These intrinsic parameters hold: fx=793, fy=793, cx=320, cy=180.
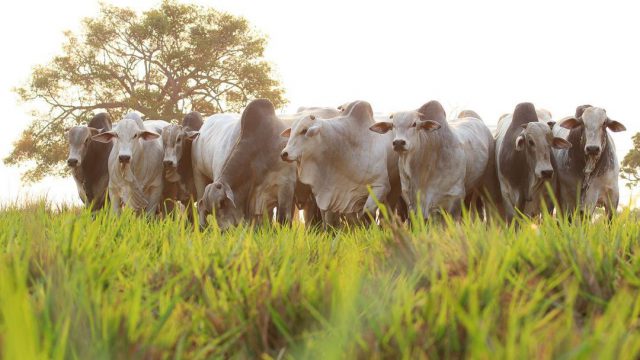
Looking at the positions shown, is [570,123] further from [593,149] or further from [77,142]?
[77,142]

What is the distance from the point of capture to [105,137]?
36.0ft

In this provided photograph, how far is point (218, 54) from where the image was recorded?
77.9 ft

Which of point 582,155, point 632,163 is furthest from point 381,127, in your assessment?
point 632,163

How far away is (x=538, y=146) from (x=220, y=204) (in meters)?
3.44

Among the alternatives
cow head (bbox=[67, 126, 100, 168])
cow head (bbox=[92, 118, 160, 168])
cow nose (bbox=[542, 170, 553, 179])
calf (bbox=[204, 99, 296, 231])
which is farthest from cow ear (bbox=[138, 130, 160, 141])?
cow nose (bbox=[542, 170, 553, 179])

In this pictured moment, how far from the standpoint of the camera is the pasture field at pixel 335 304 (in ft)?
6.31

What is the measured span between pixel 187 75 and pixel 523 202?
1628 cm

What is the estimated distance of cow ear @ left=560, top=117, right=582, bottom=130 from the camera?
842 centimetres

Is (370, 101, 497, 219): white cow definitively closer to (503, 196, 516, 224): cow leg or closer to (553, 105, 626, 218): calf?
(503, 196, 516, 224): cow leg

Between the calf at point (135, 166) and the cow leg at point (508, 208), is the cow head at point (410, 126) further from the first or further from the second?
the calf at point (135, 166)

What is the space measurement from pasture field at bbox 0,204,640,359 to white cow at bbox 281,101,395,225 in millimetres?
5628

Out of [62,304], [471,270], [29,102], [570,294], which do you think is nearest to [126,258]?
[62,304]

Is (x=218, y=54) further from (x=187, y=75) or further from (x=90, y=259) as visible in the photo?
(x=90, y=259)

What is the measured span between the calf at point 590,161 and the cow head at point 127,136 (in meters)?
5.43
